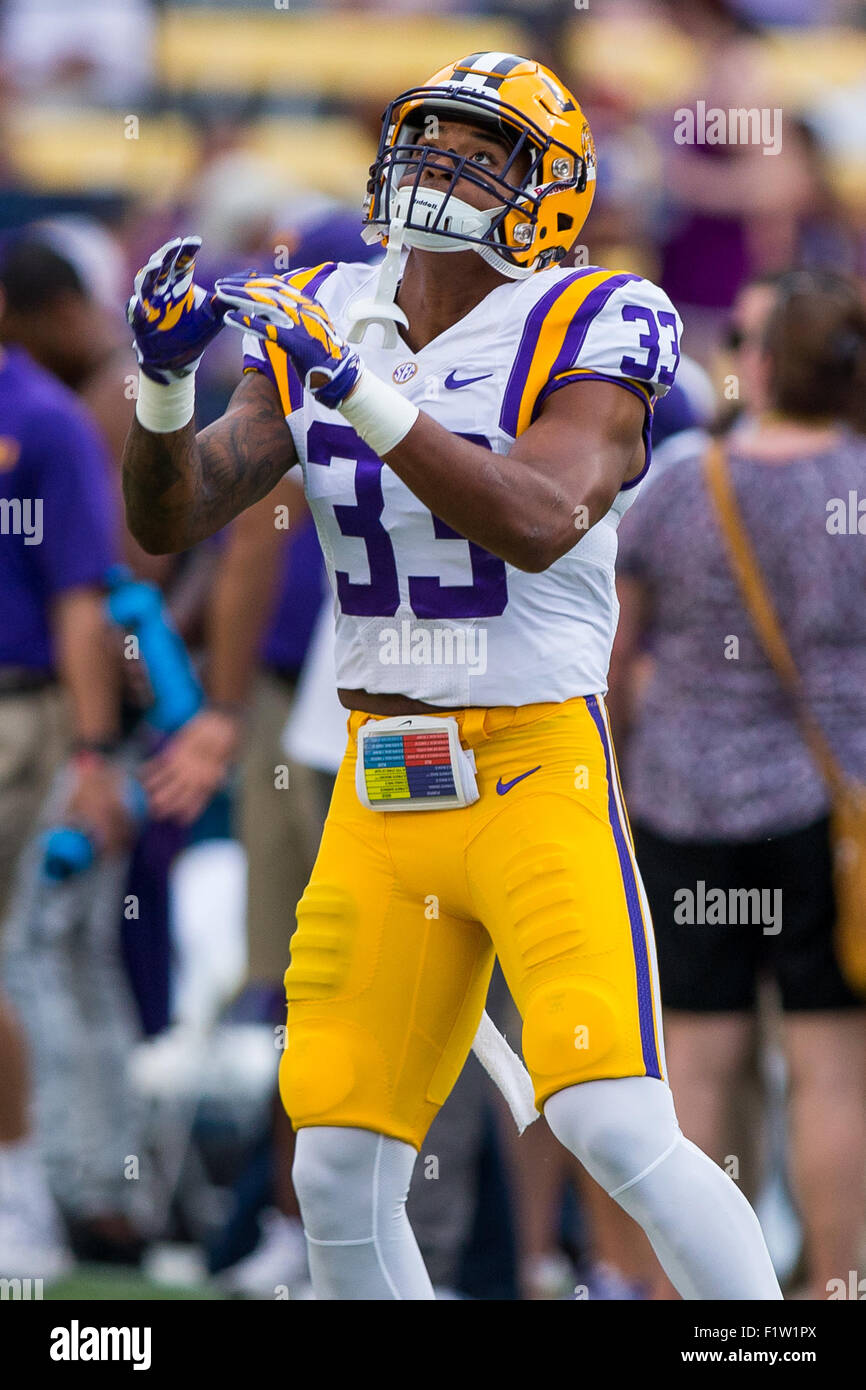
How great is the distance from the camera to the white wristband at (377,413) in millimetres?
2465

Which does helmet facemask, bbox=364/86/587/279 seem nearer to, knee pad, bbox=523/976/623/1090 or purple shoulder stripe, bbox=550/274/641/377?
purple shoulder stripe, bbox=550/274/641/377

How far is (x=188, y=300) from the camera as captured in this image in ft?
8.29

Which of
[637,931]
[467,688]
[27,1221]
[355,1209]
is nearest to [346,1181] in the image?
[355,1209]

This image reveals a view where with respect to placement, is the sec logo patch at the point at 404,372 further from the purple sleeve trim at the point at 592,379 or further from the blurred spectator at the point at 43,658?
the blurred spectator at the point at 43,658

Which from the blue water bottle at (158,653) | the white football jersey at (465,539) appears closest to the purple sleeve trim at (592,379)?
the white football jersey at (465,539)

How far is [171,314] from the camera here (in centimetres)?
253

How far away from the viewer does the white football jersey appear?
2717 millimetres

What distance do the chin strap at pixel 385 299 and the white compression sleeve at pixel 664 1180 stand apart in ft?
3.16

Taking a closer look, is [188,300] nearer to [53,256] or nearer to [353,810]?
[353,810]

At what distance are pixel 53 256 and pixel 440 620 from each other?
100.0 inches

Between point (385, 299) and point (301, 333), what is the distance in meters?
0.33

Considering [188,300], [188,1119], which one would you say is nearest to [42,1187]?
[188,1119]
